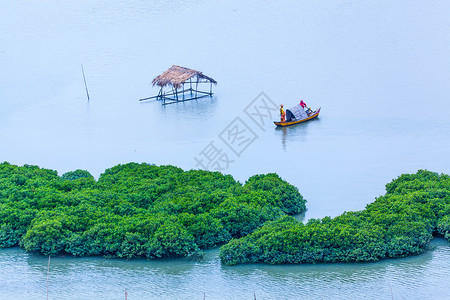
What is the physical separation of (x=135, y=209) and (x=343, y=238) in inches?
173

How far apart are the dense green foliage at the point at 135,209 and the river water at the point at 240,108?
0.36m

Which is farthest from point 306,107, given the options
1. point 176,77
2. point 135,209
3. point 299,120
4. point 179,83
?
point 135,209

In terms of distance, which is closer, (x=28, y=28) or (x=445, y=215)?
(x=445, y=215)

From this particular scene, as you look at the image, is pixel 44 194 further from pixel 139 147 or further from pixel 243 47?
pixel 243 47

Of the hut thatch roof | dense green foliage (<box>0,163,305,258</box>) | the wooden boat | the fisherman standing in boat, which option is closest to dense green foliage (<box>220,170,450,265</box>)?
dense green foliage (<box>0,163,305,258</box>)

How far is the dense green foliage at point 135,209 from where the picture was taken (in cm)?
1227

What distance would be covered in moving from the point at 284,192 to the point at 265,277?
125 inches

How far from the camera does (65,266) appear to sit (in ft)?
40.0

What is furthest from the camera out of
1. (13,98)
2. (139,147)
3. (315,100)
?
(13,98)

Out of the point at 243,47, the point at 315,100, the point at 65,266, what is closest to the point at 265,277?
the point at 65,266

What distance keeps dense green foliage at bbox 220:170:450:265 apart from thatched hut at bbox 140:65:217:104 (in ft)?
34.9

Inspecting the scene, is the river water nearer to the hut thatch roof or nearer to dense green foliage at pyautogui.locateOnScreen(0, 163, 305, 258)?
dense green foliage at pyautogui.locateOnScreen(0, 163, 305, 258)

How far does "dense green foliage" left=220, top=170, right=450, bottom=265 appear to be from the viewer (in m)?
11.6

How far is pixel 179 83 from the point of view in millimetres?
21984
